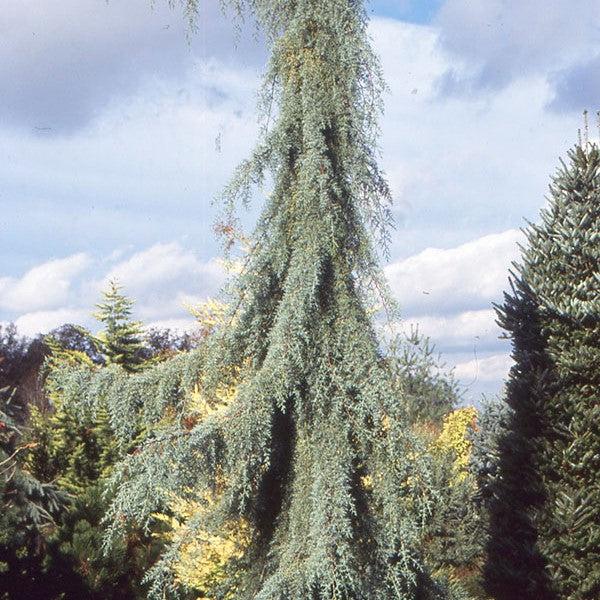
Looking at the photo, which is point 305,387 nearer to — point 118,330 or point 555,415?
point 555,415

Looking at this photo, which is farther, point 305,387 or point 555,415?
point 555,415

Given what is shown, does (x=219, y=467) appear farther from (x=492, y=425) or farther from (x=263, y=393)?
(x=492, y=425)

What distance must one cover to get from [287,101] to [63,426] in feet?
37.7

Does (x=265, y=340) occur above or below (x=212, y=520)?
above

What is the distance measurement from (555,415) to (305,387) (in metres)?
3.79

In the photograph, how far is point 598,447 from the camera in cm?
895

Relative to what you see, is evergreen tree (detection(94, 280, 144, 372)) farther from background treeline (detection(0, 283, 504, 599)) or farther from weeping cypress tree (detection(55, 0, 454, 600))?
weeping cypress tree (detection(55, 0, 454, 600))

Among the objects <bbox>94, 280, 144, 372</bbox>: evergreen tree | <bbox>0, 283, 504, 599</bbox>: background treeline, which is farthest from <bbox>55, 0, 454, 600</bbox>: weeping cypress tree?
<bbox>94, 280, 144, 372</bbox>: evergreen tree

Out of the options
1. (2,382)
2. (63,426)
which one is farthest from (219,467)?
(2,382)

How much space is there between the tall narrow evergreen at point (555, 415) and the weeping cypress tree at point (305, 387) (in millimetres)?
2392

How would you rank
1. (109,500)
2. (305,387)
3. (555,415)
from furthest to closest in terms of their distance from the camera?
(109,500)
(555,415)
(305,387)

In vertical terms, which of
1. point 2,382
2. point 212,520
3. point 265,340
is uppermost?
point 2,382

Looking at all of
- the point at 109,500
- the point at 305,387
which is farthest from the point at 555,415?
the point at 109,500

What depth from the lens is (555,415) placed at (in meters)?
9.11
